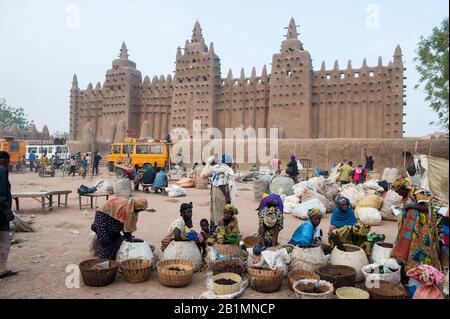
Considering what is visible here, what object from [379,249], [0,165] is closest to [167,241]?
[0,165]

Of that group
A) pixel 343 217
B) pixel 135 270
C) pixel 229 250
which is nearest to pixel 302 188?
pixel 343 217

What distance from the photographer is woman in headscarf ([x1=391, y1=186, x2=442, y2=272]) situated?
4438 mm

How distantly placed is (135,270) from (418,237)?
3683 mm

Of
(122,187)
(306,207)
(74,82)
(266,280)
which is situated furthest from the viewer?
(74,82)

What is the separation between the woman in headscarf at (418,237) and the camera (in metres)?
4.44

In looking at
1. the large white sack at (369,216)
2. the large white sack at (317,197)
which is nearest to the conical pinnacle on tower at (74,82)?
the large white sack at (317,197)

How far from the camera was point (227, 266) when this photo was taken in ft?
16.0

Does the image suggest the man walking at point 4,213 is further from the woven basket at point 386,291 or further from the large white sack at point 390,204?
the large white sack at point 390,204

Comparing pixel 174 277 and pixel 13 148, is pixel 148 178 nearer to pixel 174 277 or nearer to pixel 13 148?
pixel 174 277

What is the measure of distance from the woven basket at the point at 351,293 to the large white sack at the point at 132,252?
8.60 ft

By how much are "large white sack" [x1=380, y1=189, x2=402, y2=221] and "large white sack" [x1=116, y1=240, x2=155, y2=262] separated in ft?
22.0

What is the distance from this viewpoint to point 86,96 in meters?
41.3

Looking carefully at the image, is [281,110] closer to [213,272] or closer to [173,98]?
[173,98]

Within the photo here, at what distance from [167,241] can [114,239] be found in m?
0.83
